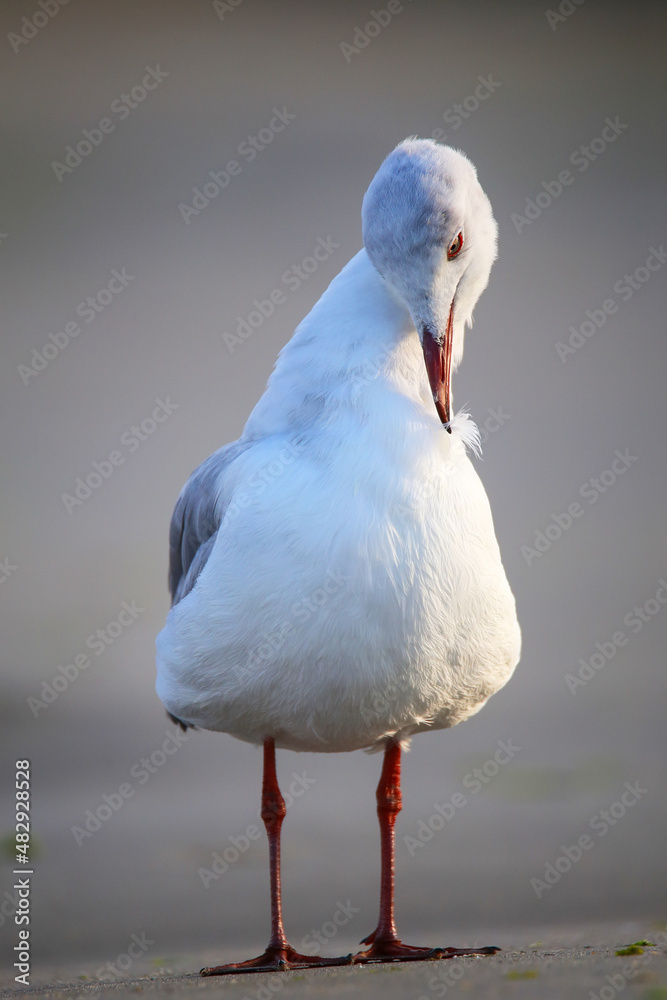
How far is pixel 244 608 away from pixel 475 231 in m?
1.37

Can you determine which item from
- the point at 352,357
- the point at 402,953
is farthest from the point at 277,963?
the point at 352,357

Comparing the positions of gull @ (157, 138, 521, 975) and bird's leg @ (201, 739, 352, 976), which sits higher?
gull @ (157, 138, 521, 975)

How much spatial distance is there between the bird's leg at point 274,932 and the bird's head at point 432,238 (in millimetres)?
1529

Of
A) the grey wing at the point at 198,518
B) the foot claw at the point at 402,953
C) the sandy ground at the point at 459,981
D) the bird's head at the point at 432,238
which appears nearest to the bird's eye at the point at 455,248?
the bird's head at the point at 432,238

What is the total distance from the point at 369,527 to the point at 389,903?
1.49m

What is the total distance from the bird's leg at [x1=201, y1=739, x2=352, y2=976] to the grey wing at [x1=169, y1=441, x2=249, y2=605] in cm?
70

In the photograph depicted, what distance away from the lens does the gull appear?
11.2 ft

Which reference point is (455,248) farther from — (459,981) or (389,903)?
(389,903)

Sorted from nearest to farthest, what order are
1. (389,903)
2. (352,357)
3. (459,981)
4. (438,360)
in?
(459,981)
(438,360)
(352,357)
(389,903)

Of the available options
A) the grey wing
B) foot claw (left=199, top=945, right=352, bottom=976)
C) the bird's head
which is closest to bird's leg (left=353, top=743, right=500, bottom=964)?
foot claw (left=199, top=945, right=352, bottom=976)

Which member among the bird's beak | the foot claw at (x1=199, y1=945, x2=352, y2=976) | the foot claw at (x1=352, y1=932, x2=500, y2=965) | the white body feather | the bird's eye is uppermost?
the bird's eye

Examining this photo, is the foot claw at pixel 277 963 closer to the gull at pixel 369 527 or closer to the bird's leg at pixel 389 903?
the gull at pixel 369 527

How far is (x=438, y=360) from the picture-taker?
3.46 metres

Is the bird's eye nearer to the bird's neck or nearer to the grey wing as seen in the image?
the bird's neck
